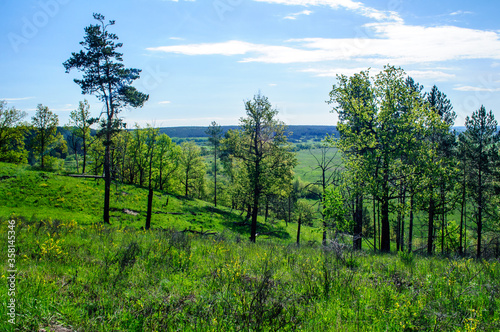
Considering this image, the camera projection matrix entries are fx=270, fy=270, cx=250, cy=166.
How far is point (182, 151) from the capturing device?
205 ft

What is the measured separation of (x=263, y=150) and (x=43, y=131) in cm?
4817

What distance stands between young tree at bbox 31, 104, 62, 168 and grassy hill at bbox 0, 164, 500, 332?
52.6 m

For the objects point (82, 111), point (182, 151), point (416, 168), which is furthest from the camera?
point (182, 151)

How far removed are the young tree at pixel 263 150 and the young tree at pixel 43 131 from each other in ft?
148

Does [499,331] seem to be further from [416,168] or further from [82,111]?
[82,111]

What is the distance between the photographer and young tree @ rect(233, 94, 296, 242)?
2572 cm

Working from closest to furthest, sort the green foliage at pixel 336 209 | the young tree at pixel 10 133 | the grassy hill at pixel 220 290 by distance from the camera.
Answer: the grassy hill at pixel 220 290 < the green foliage at pixel 336 209 < the young tree at pixel 10 133

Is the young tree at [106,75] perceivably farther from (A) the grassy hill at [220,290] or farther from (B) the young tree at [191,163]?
(B) the young tree at [191,163]

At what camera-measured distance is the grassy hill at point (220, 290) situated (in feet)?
13.9

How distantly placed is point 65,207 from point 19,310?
98.3ft

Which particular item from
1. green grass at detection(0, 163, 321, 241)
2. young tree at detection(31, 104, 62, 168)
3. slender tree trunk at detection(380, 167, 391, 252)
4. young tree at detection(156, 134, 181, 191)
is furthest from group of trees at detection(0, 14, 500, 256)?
young tree at detection(31, 104, 62, 168)

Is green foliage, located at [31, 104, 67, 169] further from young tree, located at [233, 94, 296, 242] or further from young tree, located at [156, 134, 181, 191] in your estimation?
young tree, located at [233, 94, 296, 242]

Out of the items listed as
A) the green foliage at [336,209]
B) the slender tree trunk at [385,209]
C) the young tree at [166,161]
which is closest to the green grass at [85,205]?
the young tree at [166,161]

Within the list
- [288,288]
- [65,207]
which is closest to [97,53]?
[65,207]
